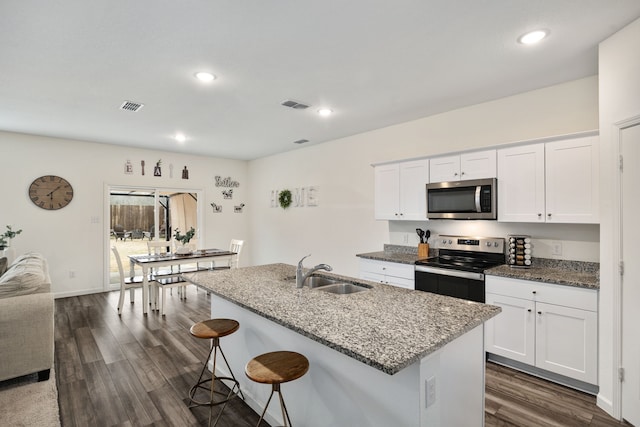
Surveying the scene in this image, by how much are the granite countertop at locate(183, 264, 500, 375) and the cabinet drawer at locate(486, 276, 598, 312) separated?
1.16 metres

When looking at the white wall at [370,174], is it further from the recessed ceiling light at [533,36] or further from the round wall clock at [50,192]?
the round wall clock at [50,192]

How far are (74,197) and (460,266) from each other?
5961 mm

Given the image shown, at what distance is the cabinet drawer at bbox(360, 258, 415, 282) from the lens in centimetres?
355

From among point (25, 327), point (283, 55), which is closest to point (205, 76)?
point (283, 55)

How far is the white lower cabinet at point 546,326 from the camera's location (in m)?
2.48

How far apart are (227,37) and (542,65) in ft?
8.27

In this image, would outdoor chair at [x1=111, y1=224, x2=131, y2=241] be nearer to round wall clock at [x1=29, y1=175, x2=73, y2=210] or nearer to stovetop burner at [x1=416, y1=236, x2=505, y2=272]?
round wall clock at [x1=29, y1=175, x2=73, y2=210]

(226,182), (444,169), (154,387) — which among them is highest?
(226,182)

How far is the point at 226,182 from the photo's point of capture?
726 cm

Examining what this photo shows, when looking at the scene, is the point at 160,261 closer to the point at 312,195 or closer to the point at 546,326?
the point at 312,195

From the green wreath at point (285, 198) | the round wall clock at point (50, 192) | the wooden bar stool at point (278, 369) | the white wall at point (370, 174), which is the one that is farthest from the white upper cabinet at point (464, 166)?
the round wall clock at point (50, 192)

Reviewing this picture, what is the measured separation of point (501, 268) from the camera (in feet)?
10.1

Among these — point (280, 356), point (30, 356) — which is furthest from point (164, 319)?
point (280, 356)

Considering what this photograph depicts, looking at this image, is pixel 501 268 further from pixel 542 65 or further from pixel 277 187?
pixel 277 187
